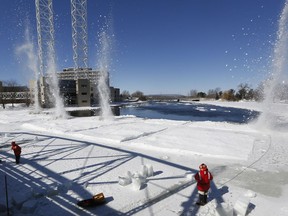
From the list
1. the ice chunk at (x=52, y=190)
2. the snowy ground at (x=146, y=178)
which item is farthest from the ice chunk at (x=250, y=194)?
the ice chunk at (x=52, y=190)

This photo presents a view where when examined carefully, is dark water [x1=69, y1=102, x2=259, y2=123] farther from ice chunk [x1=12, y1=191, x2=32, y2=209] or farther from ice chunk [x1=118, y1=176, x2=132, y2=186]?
ice chunk [x1=12, y1=191, x2=32, y2=209]

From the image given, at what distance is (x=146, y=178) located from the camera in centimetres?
1005

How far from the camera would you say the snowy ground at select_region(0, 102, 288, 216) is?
7.59m

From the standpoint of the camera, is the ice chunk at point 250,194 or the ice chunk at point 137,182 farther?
the ice chunk at point 137,182

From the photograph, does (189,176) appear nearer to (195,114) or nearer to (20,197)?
(20,197)

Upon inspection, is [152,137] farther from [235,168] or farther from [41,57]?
[41,57]

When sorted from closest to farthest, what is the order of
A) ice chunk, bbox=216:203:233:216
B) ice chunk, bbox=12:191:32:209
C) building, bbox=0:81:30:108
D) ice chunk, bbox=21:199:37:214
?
ice chunk, bbox=216:203:233:216
ice chunk, bbox=21:199:37:214
ice chunk, bbox=12:191:32:209
building, bbox=0:81:30:108

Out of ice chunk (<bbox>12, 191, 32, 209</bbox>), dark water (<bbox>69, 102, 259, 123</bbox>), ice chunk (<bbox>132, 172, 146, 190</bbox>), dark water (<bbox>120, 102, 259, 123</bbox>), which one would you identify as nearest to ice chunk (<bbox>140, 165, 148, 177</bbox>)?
ice chunk (<bbox>132, 172, 146, 190</bbox>)

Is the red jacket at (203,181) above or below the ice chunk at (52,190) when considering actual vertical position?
above

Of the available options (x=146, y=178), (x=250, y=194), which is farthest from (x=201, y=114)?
(x=250, y=194)

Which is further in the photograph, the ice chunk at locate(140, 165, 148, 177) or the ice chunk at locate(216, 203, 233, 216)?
the ice chunk at locate(140, 165, 148, 177)

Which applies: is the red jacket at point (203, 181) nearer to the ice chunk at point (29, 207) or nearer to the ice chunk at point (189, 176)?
the ice chunk at point (189, 176)

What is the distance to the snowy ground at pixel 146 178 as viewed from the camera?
24.9 feet

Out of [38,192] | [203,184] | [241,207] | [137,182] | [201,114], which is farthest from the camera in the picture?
[201,114]
